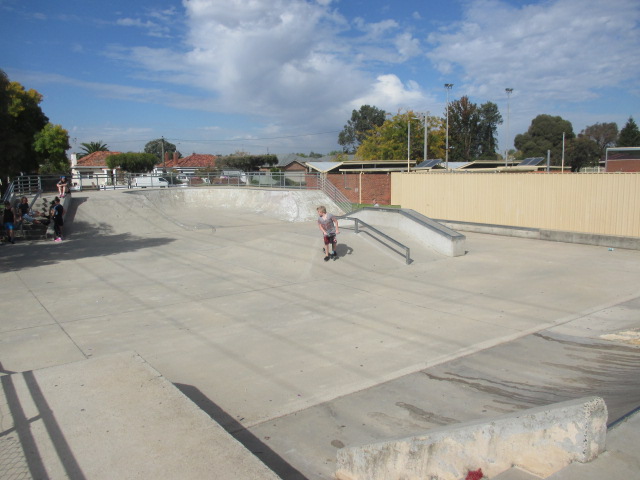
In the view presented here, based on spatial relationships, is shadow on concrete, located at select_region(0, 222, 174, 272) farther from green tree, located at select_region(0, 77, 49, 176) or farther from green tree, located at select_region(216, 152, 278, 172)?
green tree, located at select_region(216, 152, 278, 172)

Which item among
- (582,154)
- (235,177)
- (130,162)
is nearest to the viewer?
(235,177)

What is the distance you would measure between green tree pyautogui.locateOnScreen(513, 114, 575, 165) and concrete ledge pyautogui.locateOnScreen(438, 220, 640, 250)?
6731cm

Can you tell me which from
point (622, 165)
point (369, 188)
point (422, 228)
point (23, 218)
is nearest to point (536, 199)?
point (422, 228)

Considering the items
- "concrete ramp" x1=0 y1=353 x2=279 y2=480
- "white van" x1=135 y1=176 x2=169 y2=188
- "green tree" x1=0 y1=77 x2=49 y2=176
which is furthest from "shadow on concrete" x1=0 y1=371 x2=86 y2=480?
"white van" x1=135 y1=176 x2=169 y2=188

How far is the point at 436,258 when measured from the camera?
1358 cm

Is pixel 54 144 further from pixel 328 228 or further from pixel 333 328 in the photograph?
pixel 333 328

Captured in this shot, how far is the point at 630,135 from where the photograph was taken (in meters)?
70.4

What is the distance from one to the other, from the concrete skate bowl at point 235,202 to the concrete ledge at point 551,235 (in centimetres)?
676

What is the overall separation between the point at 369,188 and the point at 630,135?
59.8 metres

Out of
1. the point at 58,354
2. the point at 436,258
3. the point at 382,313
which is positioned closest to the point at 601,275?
the point at 436,258

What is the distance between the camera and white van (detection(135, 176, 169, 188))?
115ft

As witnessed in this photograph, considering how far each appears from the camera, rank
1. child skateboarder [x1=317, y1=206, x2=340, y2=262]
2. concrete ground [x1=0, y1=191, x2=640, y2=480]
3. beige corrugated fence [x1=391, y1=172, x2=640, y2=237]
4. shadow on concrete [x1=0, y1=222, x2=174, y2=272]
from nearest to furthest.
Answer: concrete ground [x1=0, y1=191, x2=640, y2=480] → child skateboarder [x1=317, y1=206, x2=340, y2=262] → shadow on concrete [x1=0, y1=222, x2=174, y2=272] → beige corrugated fence [x1=391, y1=172, x2=640, y2=237]

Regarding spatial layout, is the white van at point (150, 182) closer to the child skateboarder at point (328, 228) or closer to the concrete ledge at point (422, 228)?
the concrete ledge at point (422, 228)

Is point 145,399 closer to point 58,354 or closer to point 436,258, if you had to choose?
point 58,354
